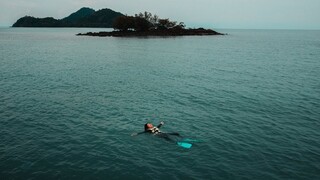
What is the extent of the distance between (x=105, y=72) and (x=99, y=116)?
111 ft

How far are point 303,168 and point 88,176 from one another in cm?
1887

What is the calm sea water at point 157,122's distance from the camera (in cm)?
2523

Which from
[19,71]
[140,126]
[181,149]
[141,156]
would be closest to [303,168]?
[181,149]

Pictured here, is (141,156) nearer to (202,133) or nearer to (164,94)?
(202,133)

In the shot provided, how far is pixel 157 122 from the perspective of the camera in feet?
120

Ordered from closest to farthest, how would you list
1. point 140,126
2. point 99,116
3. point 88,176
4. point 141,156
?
point 88,176 → point 141,156 → point 140,126 → point 99,116

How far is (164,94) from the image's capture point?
5025cm

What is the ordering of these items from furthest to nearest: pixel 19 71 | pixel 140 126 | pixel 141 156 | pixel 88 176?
pixel 19 71, pixel 140 126, pixel 141 156, pixel 88 176

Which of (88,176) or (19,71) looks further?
(19,71)

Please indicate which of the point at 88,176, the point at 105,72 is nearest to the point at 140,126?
the point at 88,176

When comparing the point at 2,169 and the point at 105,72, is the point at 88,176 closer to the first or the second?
the point at 2,169

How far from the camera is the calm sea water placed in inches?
993

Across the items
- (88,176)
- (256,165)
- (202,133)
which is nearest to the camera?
(88,176)

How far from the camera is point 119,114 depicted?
39219 millimetres
